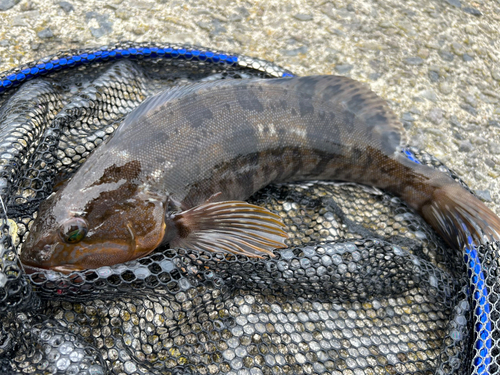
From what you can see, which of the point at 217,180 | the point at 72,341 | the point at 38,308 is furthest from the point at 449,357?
the point at 38,308

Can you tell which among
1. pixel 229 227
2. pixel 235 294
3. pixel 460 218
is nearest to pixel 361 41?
pixel 460 218

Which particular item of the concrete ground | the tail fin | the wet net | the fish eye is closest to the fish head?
the fish eye

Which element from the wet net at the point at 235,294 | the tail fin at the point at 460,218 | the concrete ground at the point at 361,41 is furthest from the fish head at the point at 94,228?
the concrete ground at the point at 361,41

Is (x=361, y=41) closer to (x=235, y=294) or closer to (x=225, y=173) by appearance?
(x=225, y=173)

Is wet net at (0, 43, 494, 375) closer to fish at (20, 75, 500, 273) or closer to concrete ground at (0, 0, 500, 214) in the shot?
fish at (20, 75, 500, 273)

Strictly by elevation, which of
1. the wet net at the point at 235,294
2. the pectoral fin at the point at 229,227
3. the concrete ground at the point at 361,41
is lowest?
the wet net at the point at 235,294

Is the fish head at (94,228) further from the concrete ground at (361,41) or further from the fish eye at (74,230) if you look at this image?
the concrete ground at (361,41)

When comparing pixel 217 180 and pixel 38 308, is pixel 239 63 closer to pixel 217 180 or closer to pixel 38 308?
pixel 217 180
